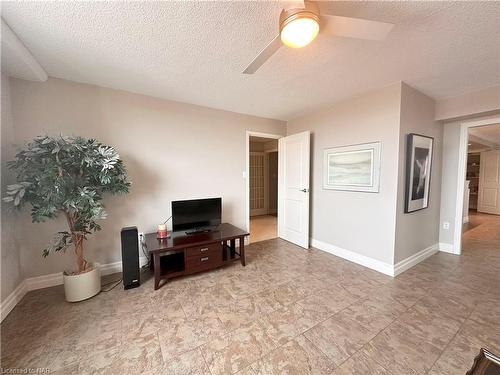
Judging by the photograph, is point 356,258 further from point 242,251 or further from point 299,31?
point 299,31

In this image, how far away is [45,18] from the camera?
1391 millimetres

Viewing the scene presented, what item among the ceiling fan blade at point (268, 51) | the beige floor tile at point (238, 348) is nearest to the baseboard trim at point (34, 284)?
the beige floor tile at point (238, 348)

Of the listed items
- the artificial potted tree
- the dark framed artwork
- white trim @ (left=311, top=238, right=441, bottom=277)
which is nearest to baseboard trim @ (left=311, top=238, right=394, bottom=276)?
white trim @ (left=311, top=238, right=441, bottom=277)

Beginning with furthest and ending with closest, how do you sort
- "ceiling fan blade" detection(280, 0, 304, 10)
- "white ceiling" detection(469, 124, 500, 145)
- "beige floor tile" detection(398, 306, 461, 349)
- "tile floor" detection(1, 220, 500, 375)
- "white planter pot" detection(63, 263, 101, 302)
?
"white ceiling" detection(469, 124, 500, 145) < "white planter pot" detection(63, 263, 101, 302) < "beige floor tile" detection(398, 306, 461, 349) < "tile floor" detection(1, 220, 500, 375) < "ceiling fan blade" detection(280, 0, 304, 10)

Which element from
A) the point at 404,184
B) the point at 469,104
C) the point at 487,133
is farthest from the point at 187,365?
the point at 487,133

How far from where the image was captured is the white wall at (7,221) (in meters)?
1.87

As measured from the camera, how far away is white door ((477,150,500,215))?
6.21m

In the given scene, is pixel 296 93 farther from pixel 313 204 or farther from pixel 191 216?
pixel 191 216

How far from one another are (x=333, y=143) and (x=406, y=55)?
1.44 m

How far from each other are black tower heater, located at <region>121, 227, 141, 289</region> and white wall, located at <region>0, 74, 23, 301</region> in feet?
3.13

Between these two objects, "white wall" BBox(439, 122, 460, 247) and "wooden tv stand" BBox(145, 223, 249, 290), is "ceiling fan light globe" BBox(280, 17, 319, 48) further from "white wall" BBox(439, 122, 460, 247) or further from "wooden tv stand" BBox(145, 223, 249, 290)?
"white wall" BBox(439, 122, 460, 247)

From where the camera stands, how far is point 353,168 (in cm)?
287

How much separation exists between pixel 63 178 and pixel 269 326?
7.62ft

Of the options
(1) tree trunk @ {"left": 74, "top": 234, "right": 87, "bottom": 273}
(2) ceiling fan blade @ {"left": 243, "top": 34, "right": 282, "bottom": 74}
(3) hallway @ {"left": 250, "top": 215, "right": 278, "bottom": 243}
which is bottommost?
(3) hallway @ {"left": 250, "top": 215, "right": 278, "bottom": 243}
